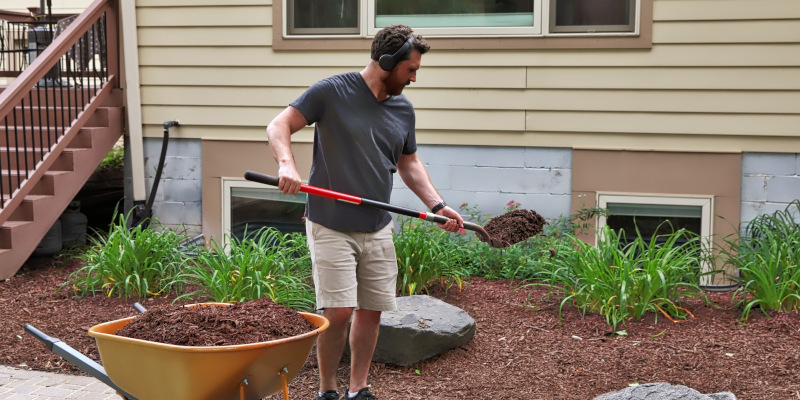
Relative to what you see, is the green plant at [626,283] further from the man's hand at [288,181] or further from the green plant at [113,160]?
the green plant at [113,160]

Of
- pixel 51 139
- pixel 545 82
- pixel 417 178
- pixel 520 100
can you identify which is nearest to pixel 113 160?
pixel 51 139

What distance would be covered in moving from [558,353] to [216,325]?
7.40 ft

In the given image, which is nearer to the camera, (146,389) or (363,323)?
(146,389)

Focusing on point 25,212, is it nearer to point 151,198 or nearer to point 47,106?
point 47,106

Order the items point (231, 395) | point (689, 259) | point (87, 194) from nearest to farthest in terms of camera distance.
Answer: point (231, 395) < point (689, 259) < point (87, 194)

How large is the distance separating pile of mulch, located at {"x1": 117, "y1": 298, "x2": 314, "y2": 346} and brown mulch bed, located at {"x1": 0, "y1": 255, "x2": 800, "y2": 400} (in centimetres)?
100

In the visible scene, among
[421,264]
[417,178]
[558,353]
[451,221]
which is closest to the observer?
[451,221]

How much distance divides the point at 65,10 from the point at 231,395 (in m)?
9.34

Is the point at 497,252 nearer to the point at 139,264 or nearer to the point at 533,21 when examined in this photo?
the point at 533,21

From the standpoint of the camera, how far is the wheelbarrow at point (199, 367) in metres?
2.89

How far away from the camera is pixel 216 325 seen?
3150 mm

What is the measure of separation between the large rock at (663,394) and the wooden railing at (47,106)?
16.5 feet

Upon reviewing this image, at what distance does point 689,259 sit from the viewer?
17.9 feet

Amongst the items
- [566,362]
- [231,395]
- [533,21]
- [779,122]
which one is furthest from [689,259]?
[231,395]
